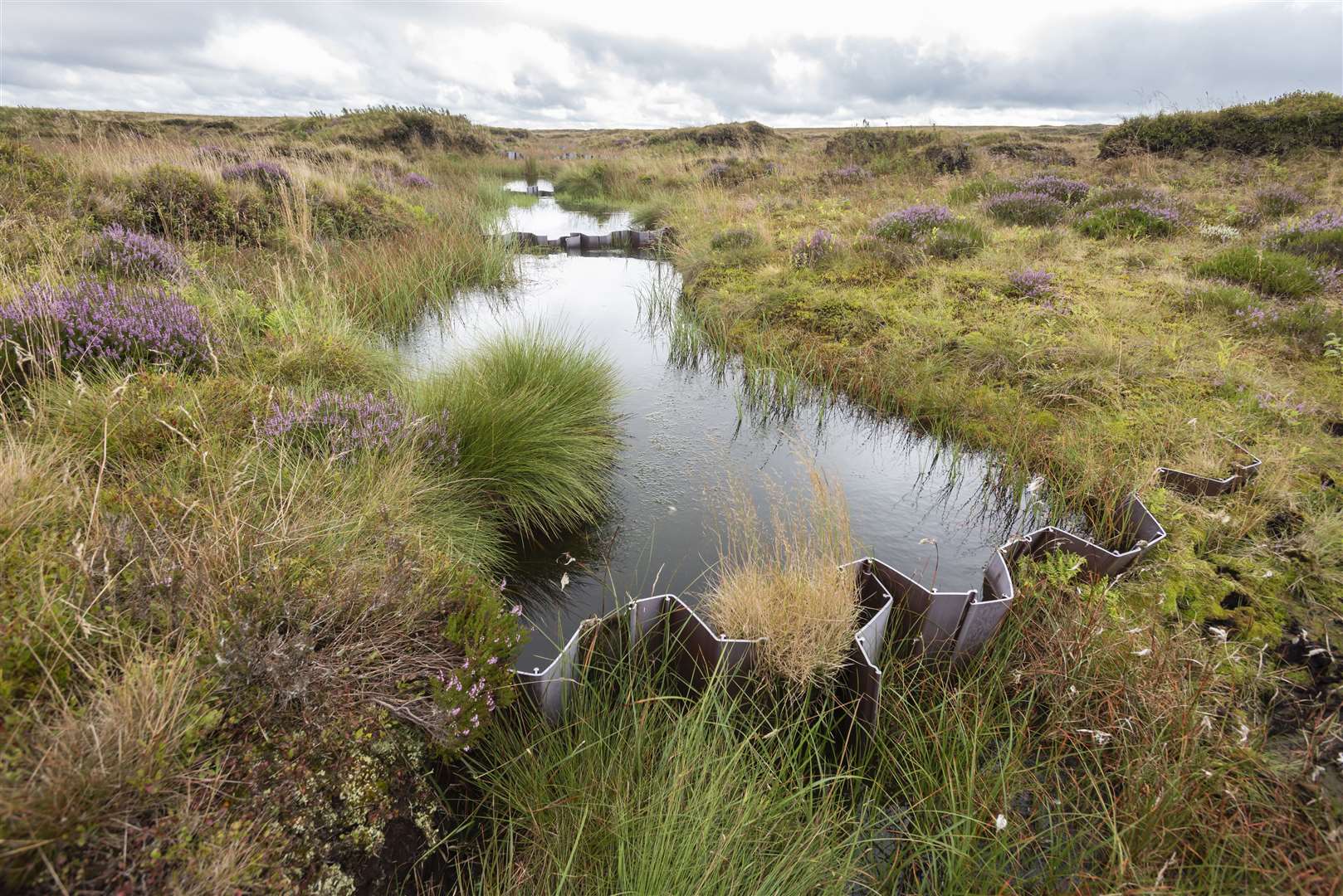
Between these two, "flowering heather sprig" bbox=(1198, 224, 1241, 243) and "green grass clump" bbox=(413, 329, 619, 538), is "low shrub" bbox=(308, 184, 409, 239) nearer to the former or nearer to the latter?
"green grass clump" bbox=(413, 329, 619, 538)

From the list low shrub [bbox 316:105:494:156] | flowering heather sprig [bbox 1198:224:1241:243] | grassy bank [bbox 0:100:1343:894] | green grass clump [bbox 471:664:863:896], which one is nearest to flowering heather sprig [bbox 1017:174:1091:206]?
flowering heather sprig [bbox 1198:224:1241:243]

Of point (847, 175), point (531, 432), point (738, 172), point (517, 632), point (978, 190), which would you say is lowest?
point (517, 632)

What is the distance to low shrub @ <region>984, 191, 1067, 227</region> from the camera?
10859 millimetres

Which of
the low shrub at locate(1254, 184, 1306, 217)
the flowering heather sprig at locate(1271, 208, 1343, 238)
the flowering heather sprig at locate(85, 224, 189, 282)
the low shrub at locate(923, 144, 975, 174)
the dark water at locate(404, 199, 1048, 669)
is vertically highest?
the low shrub at locate(923, 144, 975, 174)

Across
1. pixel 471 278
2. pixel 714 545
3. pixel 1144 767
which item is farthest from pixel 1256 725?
pixel 471 278

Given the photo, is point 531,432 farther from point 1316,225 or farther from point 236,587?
point 1316,225

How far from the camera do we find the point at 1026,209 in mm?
11094

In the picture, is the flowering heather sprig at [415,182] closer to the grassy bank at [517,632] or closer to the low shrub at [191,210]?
the low shrub at [191,210]

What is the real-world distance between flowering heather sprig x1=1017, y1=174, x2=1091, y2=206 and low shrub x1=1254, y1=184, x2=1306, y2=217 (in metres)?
2.63

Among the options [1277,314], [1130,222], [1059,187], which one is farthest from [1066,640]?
[1059,187]

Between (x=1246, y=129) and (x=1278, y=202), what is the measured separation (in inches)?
284

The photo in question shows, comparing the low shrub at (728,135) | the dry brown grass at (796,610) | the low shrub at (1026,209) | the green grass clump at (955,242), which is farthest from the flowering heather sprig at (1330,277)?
the low shrub at (728,135)

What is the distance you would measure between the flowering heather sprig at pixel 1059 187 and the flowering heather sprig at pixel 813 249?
5.56m

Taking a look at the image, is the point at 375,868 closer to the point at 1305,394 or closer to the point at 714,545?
the point at 714,545
